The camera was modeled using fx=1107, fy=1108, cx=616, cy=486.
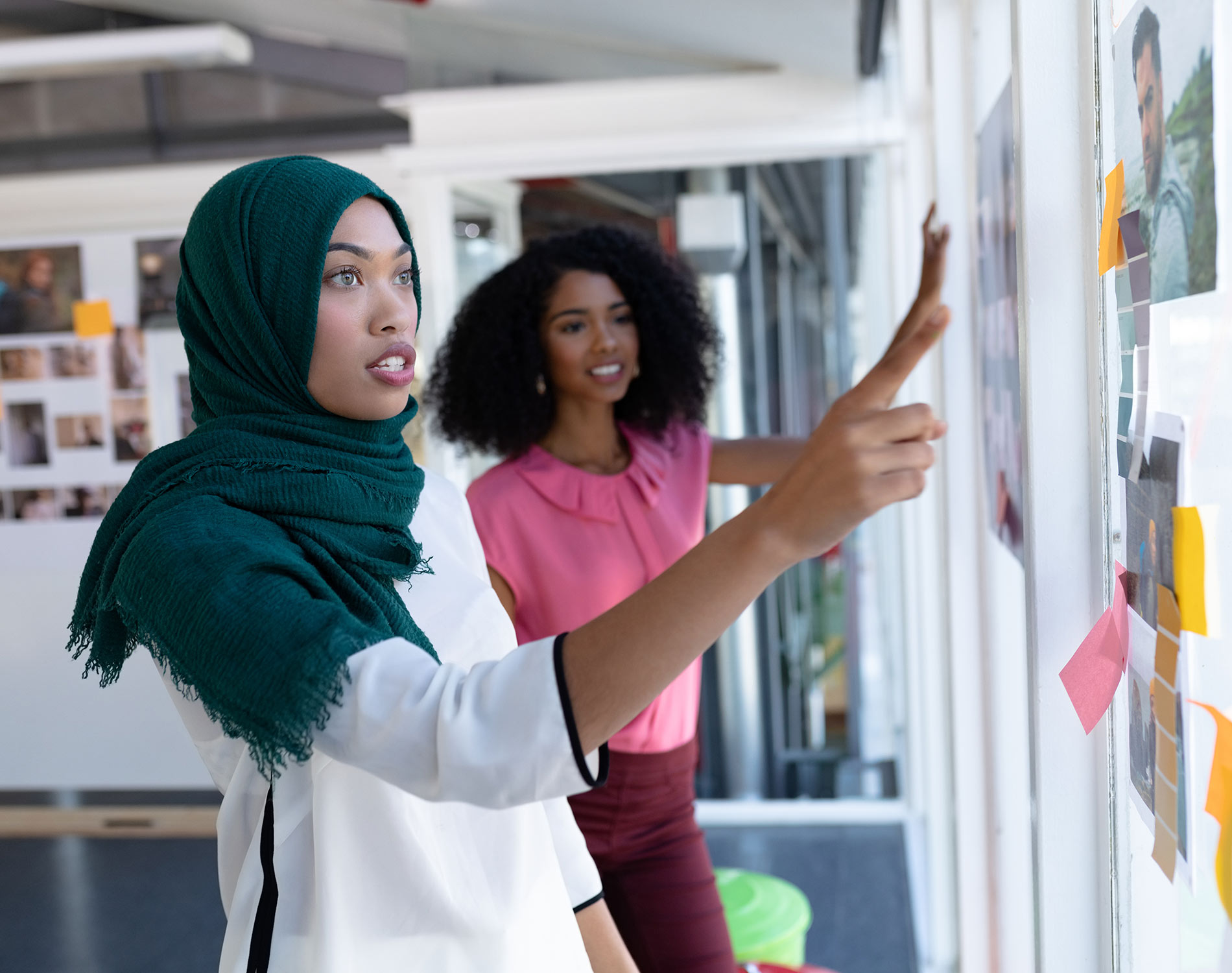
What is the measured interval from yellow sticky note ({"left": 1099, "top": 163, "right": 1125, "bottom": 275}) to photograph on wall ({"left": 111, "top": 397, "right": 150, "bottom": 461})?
12.7 ft

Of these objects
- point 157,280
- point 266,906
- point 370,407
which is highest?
point 157,280

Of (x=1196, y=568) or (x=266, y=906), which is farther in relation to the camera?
(x=266, y=906)

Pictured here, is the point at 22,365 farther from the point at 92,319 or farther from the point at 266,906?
the point at 266,906

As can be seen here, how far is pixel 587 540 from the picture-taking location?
1977 millimetres

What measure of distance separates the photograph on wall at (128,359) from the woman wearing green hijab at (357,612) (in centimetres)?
327

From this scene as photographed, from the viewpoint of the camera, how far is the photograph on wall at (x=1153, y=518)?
732 mm

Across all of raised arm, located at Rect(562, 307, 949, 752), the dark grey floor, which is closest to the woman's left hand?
raised arm, located at Rect(562, 307, 949, 752)

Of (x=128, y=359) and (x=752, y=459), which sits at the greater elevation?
(x=128, y=359)

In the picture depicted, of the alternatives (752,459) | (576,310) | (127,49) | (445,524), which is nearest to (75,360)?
(127,49)

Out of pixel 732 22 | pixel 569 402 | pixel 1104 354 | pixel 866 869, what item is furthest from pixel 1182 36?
pixel 866 869

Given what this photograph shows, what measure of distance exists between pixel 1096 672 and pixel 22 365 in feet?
13.9

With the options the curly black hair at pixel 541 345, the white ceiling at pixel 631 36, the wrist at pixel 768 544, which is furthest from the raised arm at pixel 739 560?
the white ceiling at pixel 631 36

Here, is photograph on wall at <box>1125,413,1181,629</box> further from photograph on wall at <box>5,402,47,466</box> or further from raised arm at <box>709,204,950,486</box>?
photograph on wall at <box>5,402,47,466</box>

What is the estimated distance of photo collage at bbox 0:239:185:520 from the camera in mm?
4148
